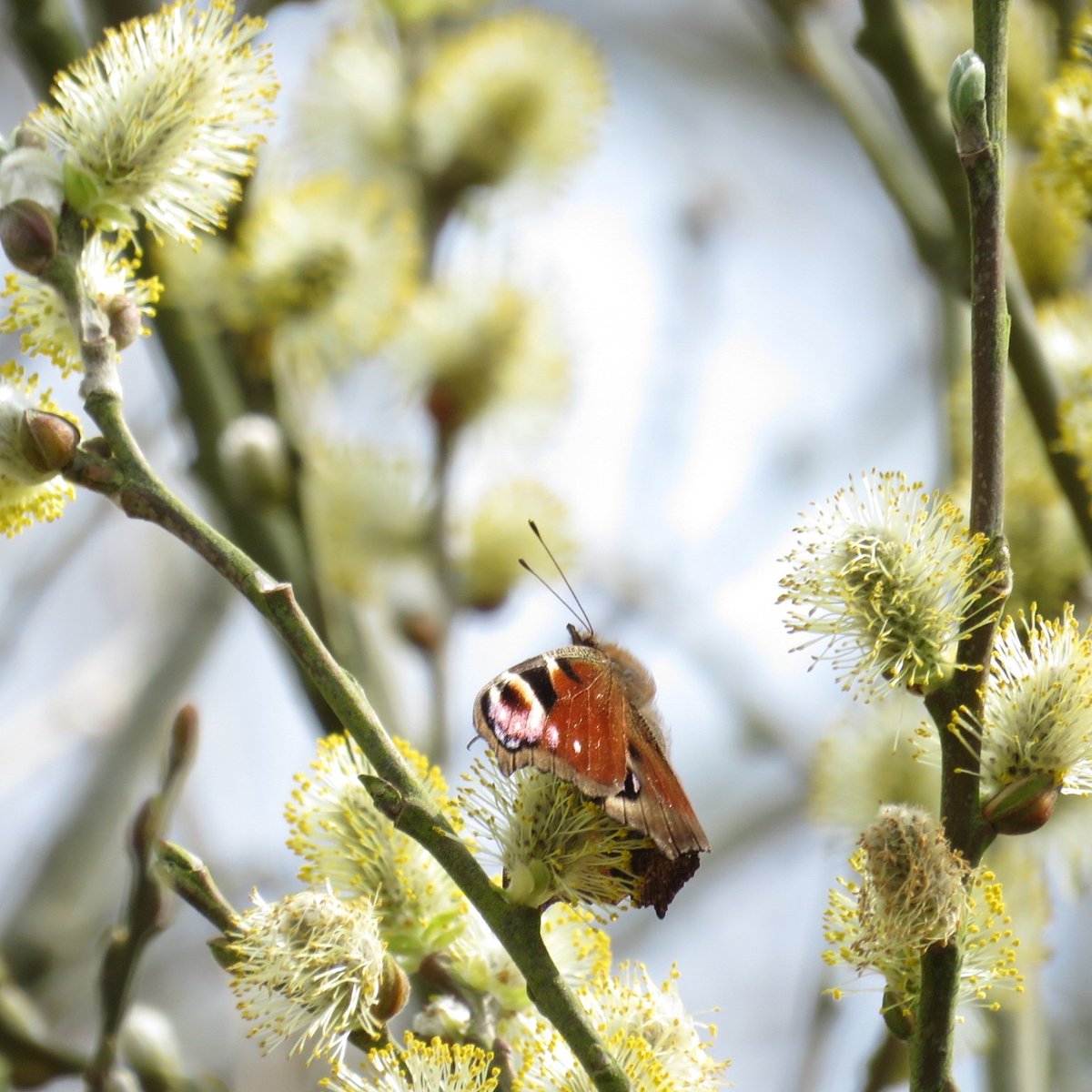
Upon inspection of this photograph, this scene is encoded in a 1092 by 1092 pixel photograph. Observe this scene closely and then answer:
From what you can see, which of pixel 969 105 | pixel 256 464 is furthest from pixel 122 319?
pixel 256 464

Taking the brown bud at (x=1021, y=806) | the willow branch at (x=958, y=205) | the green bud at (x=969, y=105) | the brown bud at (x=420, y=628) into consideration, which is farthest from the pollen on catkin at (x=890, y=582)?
the brown bud at (x=420, y=628)

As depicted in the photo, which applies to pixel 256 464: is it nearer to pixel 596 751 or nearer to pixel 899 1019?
pixel 596 751

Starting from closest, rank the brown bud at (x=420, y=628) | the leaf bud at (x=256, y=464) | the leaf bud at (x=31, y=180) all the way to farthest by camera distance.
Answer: the leaf bud at (x=31, y=180) → the leaf bud at (x=256, y=464) → the brown bud at (x=420, y=628)

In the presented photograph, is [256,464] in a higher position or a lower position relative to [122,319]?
higher

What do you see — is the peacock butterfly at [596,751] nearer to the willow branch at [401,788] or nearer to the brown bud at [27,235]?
the willow branch at [401,788]

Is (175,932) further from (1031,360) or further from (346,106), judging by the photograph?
(1031,360)

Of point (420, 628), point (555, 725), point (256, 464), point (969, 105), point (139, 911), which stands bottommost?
point (555, 725)

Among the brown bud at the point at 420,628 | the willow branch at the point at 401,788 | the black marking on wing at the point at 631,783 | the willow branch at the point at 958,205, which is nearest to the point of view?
the willow branch at the point at 401,788

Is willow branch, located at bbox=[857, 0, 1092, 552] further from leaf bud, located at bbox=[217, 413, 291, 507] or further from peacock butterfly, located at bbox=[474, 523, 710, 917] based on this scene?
leaf bud, located at bbox=[217, 413, 291, 507]
